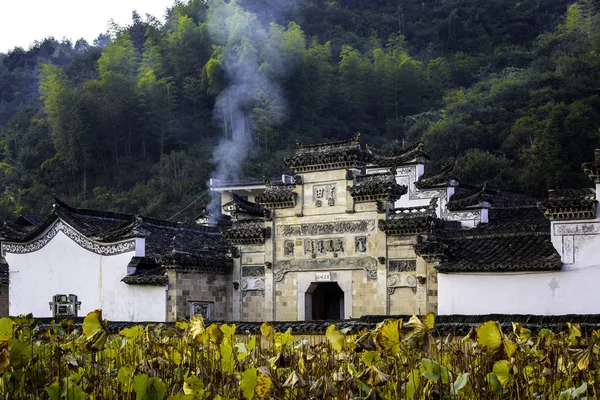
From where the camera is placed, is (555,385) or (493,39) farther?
(493,39)

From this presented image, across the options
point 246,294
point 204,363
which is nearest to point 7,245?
point 246,294

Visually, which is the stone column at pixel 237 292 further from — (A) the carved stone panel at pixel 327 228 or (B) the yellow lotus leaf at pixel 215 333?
(B) the yellow lotus leaf at pixel 215 333

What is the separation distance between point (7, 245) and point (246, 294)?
22.0 feet

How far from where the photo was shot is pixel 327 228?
2523 centimetres

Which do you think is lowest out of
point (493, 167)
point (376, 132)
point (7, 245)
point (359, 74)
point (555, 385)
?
point (555, 385)

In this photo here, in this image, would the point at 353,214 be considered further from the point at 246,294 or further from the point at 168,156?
the point at 168,156

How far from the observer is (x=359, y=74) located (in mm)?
62438

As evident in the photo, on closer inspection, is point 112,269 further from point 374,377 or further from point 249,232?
point 374,377

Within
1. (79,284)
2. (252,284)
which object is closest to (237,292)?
(252,284)

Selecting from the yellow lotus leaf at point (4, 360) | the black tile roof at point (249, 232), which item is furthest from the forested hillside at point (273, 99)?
the yellow lotus leaf at point (4, 360)

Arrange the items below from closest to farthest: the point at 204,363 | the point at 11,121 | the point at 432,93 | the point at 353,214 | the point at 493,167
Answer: the point at 204,363, the point at 353,214, the point at 493,167, the point at 432,93, the point at 11,121

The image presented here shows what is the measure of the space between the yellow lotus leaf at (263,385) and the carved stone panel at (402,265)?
17.2 metres

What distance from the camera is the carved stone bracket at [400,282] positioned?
23672 millimetres

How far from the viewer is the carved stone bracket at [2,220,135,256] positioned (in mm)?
25531
